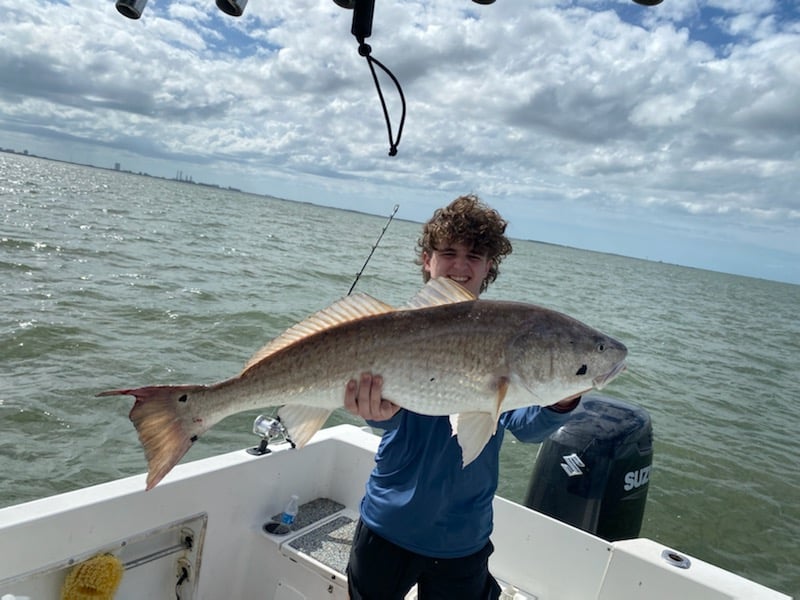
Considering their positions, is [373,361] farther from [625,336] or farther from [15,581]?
[625,336]

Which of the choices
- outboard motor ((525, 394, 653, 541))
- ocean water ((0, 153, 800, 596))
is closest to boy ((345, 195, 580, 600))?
outboard motor ((525, 394, 653, 541))

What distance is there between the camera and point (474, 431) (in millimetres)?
2430

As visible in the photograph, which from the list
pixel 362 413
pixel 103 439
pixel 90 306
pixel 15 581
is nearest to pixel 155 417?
pixel 362 413

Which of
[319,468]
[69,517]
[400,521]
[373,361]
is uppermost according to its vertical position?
[373,361]

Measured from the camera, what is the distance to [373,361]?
246 cm

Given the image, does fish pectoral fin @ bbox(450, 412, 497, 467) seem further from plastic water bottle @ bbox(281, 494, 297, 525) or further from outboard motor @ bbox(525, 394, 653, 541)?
outboard motor @ bbox(525, 394, 653, 541)

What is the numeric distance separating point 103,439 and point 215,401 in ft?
20.3

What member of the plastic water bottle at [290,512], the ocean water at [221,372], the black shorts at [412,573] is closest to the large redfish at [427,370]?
the black shorts at [412,573]

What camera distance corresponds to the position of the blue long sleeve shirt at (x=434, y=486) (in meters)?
2.74

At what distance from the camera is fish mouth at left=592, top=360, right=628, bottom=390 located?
2445mm

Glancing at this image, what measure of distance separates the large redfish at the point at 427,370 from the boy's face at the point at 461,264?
2.47 feet

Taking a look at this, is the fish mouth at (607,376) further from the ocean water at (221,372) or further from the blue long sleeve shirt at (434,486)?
the ocean water at (221,372)

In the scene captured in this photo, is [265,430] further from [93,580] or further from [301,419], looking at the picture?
[301,419]

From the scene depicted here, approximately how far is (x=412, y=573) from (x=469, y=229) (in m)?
1.84
